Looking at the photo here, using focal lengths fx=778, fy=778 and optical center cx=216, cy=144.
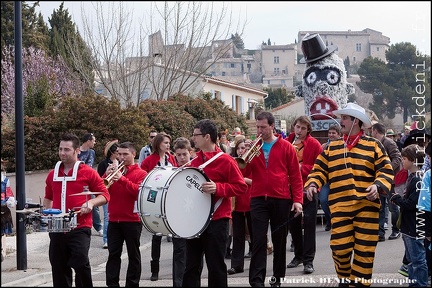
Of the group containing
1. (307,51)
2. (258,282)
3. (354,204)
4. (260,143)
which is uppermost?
(307,51)

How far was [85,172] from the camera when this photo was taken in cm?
805

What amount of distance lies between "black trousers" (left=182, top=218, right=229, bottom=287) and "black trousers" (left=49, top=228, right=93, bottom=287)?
3.33 ft

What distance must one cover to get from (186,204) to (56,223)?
1.26 m

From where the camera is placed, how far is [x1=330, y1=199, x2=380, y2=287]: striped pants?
25.9 feet

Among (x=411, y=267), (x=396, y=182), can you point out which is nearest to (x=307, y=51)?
(x=396, y=182)

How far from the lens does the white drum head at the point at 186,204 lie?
24.7 ft

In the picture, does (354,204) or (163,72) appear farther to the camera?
(163,72)

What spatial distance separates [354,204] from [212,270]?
1621 mm

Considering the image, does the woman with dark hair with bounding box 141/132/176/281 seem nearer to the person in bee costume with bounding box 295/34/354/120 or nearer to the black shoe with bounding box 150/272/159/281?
the black shoe with bounding box 150/272/159/281

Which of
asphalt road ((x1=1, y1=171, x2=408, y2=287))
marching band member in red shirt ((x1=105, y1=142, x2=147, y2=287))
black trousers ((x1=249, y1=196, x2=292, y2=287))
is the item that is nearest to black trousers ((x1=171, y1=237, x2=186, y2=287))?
asphalt road ((x1=1, y1=171, x2=408, y2=287))

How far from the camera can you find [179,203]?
7.59m

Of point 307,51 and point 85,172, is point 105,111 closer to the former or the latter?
point 307,51

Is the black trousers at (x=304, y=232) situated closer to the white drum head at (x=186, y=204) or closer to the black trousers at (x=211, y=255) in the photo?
the black trousers at (x=211, y=255)

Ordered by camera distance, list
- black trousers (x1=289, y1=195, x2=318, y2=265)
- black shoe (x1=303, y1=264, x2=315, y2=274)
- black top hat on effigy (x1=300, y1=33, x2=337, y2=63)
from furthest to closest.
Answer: black top hat on effigy (x1=300, y1=33, x2=337, y2=63)
black trousers (x1=289, y1=195, x2=318, y2=265)
black shoe (x1=303, y1=264, x2=315, y2=274)
